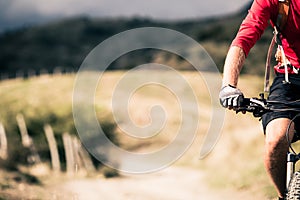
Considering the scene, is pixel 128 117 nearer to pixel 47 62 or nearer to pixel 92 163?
pixel 92 163

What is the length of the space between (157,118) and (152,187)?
8.60 m

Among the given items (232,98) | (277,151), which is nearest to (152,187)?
(277,151)

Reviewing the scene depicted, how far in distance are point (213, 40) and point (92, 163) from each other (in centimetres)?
4597

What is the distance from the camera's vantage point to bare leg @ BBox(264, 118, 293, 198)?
5.29 metres

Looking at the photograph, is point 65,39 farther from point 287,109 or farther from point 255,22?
point 287,109

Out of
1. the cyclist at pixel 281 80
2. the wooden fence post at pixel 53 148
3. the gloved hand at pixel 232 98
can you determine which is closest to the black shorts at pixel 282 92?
the cyclist at pixel 281 80

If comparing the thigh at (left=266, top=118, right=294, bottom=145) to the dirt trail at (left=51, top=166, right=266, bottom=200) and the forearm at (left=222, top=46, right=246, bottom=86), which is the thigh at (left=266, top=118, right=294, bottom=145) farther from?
the dirt trail at (left=51, top=166, right=266, bottom=200)

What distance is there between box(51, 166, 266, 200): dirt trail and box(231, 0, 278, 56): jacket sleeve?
33.2ft

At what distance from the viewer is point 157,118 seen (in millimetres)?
30938

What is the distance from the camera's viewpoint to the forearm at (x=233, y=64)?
5.25 meters

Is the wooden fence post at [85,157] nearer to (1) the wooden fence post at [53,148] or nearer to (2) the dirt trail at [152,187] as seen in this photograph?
(1) the wooden fence post at [53,148]

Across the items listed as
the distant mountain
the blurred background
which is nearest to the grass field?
the blurred background

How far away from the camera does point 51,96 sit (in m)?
40.4

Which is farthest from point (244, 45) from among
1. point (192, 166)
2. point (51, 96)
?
point (51, 96)
